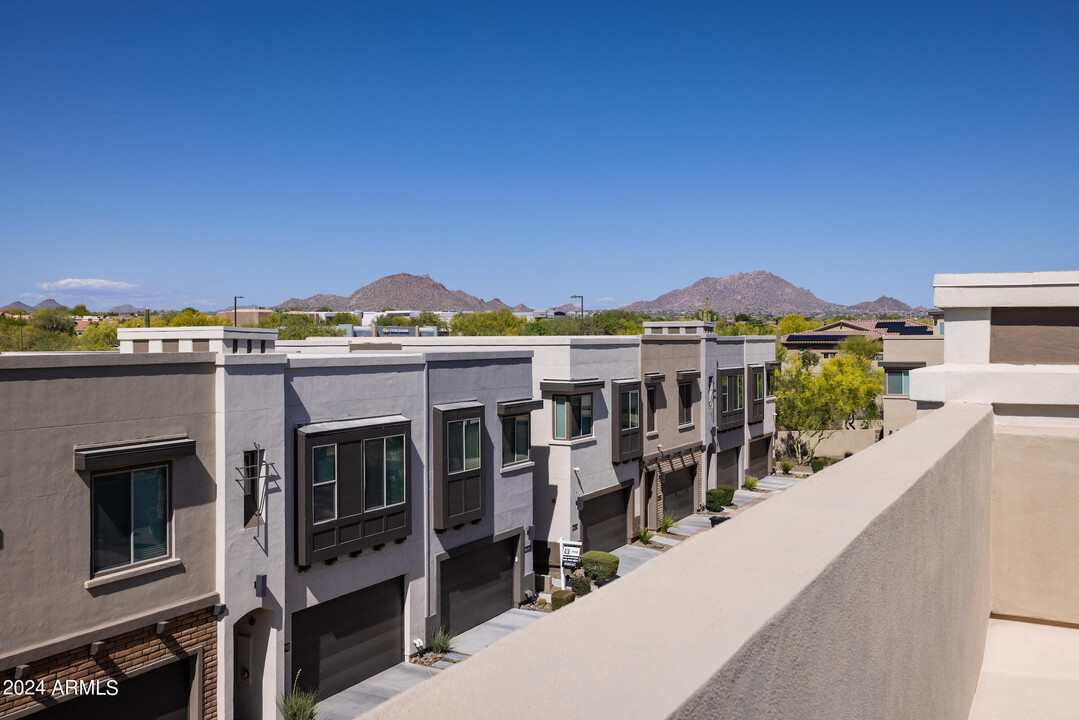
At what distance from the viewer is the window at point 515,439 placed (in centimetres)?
2358

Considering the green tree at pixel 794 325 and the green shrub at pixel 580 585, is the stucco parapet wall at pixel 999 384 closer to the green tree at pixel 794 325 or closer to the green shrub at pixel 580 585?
the green shrub at pixel 580 585

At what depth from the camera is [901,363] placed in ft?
144

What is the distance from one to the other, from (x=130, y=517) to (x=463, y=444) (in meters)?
9.28

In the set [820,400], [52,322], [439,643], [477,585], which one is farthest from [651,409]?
[52,322]

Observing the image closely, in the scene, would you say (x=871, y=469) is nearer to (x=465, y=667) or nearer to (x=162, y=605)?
(x=465, y=667)

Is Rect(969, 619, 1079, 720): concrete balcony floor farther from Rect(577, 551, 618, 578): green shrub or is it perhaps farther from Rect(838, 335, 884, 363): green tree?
Rect(838, 335, 884, 363): green tree

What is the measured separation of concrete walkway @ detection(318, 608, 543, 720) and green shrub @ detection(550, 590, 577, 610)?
769 millimetres

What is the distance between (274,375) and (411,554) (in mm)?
6408

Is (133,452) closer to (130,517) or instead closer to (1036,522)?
(130,517)

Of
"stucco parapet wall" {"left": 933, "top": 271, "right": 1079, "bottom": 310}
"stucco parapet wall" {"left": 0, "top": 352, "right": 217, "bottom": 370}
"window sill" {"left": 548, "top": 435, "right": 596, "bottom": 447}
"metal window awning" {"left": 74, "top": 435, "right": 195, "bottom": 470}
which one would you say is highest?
"stucco parapet wall" {"left": 933, "top": 271, "right": 1079, "bottom": 310}

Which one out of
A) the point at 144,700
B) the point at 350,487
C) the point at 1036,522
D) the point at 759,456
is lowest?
the point at 759,456

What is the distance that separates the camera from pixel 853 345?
89312mm

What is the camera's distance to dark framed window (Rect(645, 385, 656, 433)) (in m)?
32.4

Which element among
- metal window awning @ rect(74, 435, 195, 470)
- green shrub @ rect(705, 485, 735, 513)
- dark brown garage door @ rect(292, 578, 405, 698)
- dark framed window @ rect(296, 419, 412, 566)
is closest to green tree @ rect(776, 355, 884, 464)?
green shrub @ rect(705, 485, 735, 513)
